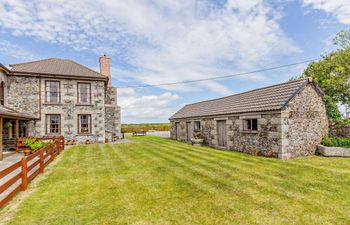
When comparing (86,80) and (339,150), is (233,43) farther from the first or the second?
(86,80)

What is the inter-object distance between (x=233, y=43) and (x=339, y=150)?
11.4 metres

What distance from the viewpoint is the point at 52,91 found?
60.0 ft

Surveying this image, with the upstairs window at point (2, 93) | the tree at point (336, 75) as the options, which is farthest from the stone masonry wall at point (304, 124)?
the upstairs window at point (2, 93)

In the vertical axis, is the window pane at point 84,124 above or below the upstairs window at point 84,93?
below

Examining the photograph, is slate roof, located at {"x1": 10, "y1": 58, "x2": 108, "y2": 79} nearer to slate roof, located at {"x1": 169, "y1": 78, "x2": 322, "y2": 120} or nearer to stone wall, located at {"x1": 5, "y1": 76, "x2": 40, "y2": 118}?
stone wall, located at {"x1": 5, "y1": 76, "x2": 40, "y2": 118}

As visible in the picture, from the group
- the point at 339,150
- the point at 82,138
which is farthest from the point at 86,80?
the point at 339,150

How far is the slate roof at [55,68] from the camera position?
17797mm

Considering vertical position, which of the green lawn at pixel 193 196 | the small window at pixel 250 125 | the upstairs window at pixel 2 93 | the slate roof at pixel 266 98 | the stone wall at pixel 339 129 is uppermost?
the upstairs window at pixel 2 93

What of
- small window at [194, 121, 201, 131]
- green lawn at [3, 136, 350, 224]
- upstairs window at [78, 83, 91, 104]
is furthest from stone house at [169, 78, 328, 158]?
upstairs window at [78, 83, 91, 104]

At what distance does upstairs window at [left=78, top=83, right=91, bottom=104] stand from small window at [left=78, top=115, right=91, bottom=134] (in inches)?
58.9

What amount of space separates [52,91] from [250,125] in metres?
17.7

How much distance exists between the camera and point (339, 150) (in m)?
11.4

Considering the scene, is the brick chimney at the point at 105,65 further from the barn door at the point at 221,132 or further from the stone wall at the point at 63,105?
the barn door at the point at 221,132

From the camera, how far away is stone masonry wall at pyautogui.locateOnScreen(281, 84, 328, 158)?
11008 mm
